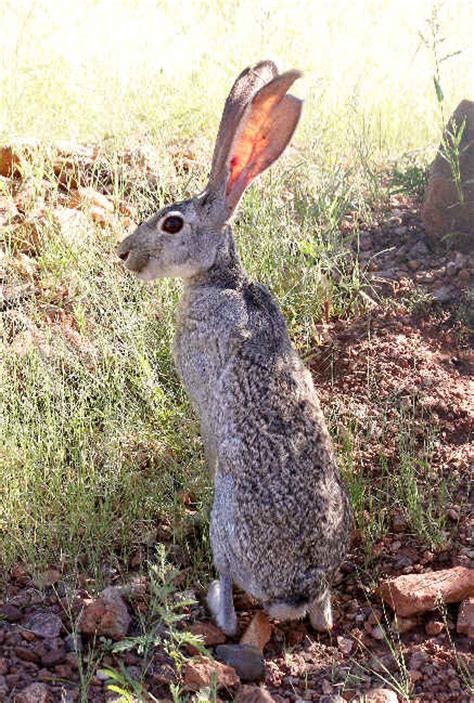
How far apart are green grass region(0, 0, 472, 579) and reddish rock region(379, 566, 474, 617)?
1.30 feet

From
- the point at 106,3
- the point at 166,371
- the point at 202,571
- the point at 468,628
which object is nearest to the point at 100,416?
the point at 166,371

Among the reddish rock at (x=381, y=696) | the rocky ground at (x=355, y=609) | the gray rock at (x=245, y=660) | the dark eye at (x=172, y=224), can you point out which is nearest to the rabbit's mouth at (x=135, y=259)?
the dark eye at (x=172, y=224)

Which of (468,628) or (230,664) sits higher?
(230,664)

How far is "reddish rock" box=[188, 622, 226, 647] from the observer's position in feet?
14.9

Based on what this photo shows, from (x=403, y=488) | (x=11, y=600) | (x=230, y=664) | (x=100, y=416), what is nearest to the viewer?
(x=230, y=664)

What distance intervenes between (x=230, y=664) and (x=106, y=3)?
7.28m

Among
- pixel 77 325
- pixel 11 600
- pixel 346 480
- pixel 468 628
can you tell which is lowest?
Result: pixel 468 628

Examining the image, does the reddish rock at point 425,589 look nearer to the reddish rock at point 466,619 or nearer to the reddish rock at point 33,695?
the reddish rock at point 466,619

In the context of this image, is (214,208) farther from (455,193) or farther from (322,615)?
(455,193)

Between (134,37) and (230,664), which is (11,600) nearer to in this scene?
(230,664)

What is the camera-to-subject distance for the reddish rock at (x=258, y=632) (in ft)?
14.9

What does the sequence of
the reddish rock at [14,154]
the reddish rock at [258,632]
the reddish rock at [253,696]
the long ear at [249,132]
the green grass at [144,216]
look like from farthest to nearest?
1. the reddish rock at [14,154]
2. the green grass at [144,216]
3. the long ear at [249,132]
4. the reddish rock at [258,632]
5. the reddish rock at [253,696]

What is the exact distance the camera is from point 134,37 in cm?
923

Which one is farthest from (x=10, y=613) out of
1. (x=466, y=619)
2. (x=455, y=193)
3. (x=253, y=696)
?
(x=455, y=193)
